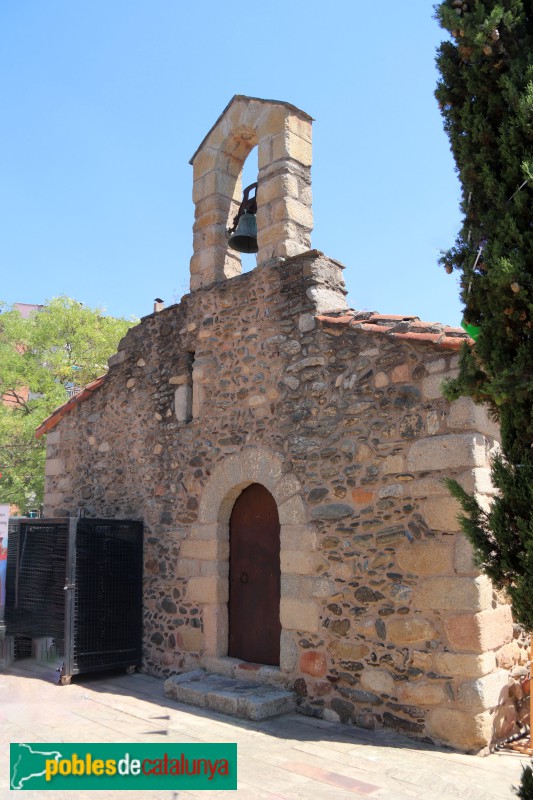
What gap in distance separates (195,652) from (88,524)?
1627 millimetres

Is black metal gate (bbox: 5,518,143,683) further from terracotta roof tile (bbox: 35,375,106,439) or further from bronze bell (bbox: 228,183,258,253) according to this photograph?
bronze bell (bbox: 228,183,258,253)

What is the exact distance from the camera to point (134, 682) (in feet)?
20.7

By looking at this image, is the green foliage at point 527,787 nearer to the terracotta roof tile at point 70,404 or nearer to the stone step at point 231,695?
the stone step at point 231,695

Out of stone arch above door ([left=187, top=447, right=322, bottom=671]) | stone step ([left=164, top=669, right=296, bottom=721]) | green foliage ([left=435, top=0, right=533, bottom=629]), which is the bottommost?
stone step ([left=164, top=669, right=296, bottom=721])

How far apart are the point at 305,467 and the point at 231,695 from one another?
1.88 metres

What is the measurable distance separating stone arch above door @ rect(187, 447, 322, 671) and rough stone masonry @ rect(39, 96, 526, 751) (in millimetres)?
16

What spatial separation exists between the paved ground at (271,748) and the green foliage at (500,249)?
1.62 meters

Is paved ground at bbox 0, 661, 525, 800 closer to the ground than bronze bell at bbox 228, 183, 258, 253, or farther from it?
closer to the ground

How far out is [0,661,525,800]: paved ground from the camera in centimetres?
369

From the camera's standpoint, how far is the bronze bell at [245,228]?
21.5 ft

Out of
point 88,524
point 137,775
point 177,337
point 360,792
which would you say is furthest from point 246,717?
point 177,337

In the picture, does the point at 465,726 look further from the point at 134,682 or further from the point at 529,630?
the point at 134,682

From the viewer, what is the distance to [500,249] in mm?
2867
